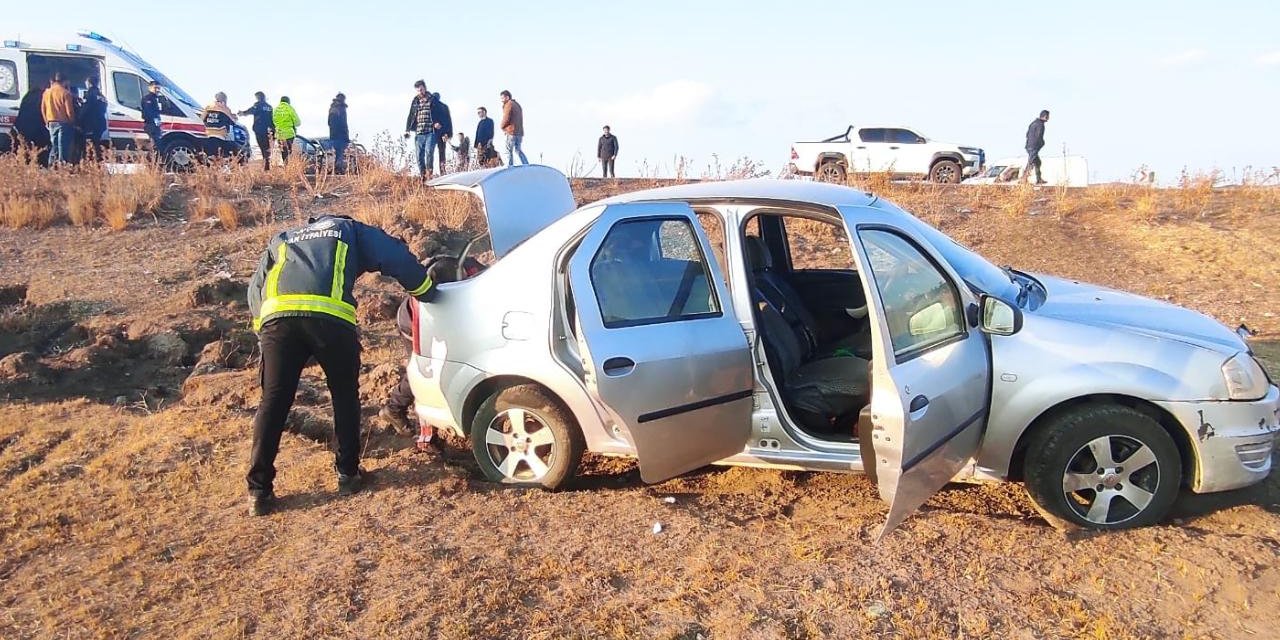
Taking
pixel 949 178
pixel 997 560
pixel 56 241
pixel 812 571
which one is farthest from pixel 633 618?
pixel 949 178

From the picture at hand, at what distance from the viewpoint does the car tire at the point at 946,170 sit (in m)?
17.8

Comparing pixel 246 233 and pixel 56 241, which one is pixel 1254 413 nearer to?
pixel 246 233

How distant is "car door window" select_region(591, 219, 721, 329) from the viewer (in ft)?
14.1

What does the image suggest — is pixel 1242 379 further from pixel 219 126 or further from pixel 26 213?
pixel 219 126

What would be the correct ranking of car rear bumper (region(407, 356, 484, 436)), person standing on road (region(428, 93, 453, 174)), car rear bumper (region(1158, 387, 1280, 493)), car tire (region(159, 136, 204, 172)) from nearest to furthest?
1. car rear bumper (region(1158, 387, 1280, 493))
2. car rear bumper (region(407, 356, 484, 436))
3. person standing on road (region(428, 93, 453, 174))
4. car tire (region(159, 136, 204, 172))

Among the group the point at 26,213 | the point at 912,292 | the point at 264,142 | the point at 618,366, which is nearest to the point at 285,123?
the point at 264,142

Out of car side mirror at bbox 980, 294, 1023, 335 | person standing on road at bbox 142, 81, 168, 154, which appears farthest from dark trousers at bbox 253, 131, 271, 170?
car side mirror at bbox 980, 294, 1023, 335

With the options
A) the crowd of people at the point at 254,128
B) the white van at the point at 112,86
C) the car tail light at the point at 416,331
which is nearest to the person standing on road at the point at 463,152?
the crowd of people at the point at 254,128

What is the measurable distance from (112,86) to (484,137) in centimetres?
667

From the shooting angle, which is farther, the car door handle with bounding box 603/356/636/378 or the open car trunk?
the open car trunk

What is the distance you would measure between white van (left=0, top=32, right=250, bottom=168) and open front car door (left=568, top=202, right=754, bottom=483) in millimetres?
13058

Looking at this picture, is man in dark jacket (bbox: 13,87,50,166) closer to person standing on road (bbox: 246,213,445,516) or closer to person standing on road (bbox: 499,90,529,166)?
person standing on road (bbox: 499,90,529,166)

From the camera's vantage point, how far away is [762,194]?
14.5 ft

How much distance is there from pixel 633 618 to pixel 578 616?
0.21 meters
